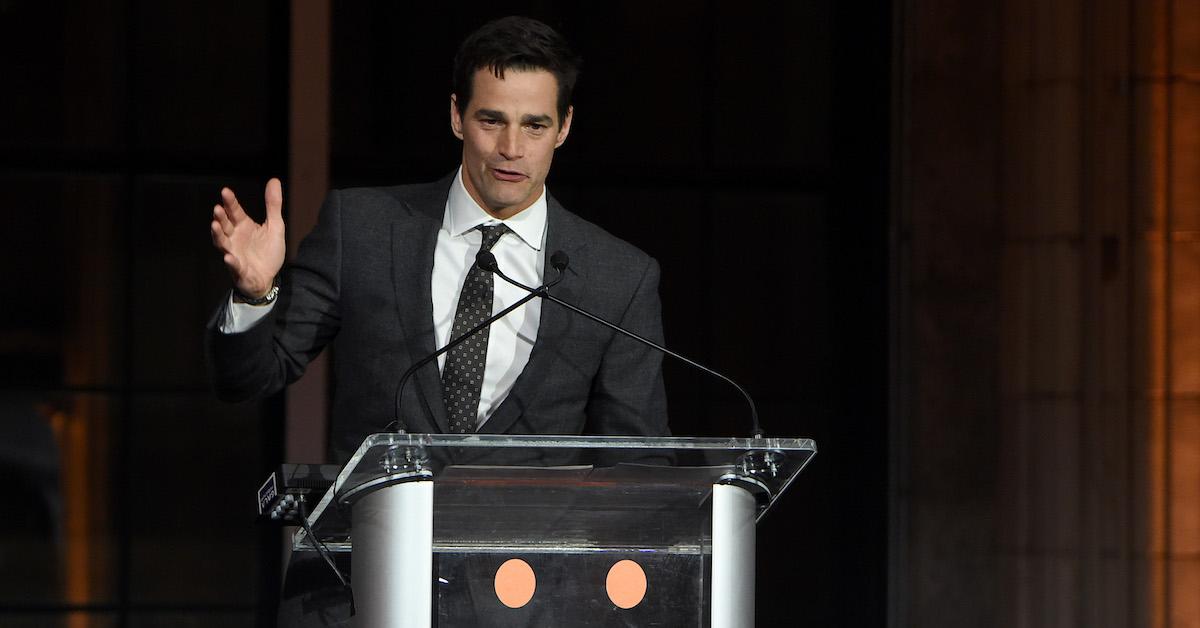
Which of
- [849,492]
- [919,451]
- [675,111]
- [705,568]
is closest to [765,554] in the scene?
[849,492]

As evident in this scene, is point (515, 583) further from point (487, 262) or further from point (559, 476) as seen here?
point (487, 262)

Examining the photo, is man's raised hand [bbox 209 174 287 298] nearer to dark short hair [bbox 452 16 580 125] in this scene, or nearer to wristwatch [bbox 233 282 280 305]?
wristwatch [bbox 233 282 280 305]

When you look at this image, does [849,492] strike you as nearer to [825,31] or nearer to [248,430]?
[825,31]

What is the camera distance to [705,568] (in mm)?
1399

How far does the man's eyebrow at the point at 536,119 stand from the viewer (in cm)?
190

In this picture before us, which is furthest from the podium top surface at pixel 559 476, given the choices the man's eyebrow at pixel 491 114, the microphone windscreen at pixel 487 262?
the man's eyebrow at pixel 491 114

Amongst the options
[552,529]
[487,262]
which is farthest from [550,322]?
[552,529]

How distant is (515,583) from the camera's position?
1372 millimetres

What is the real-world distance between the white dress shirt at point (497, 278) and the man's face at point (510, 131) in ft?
0.13

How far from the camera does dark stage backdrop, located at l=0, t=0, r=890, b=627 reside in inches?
146

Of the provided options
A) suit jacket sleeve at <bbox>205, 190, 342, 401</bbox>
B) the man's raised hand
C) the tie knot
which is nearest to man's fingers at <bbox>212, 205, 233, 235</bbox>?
the man's raised hand

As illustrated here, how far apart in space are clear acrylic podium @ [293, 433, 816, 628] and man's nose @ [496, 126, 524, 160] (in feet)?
1.95

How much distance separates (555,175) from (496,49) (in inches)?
75.8

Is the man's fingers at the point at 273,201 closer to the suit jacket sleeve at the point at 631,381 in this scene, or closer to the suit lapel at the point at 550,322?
the suit lapel at the point at 550,322
